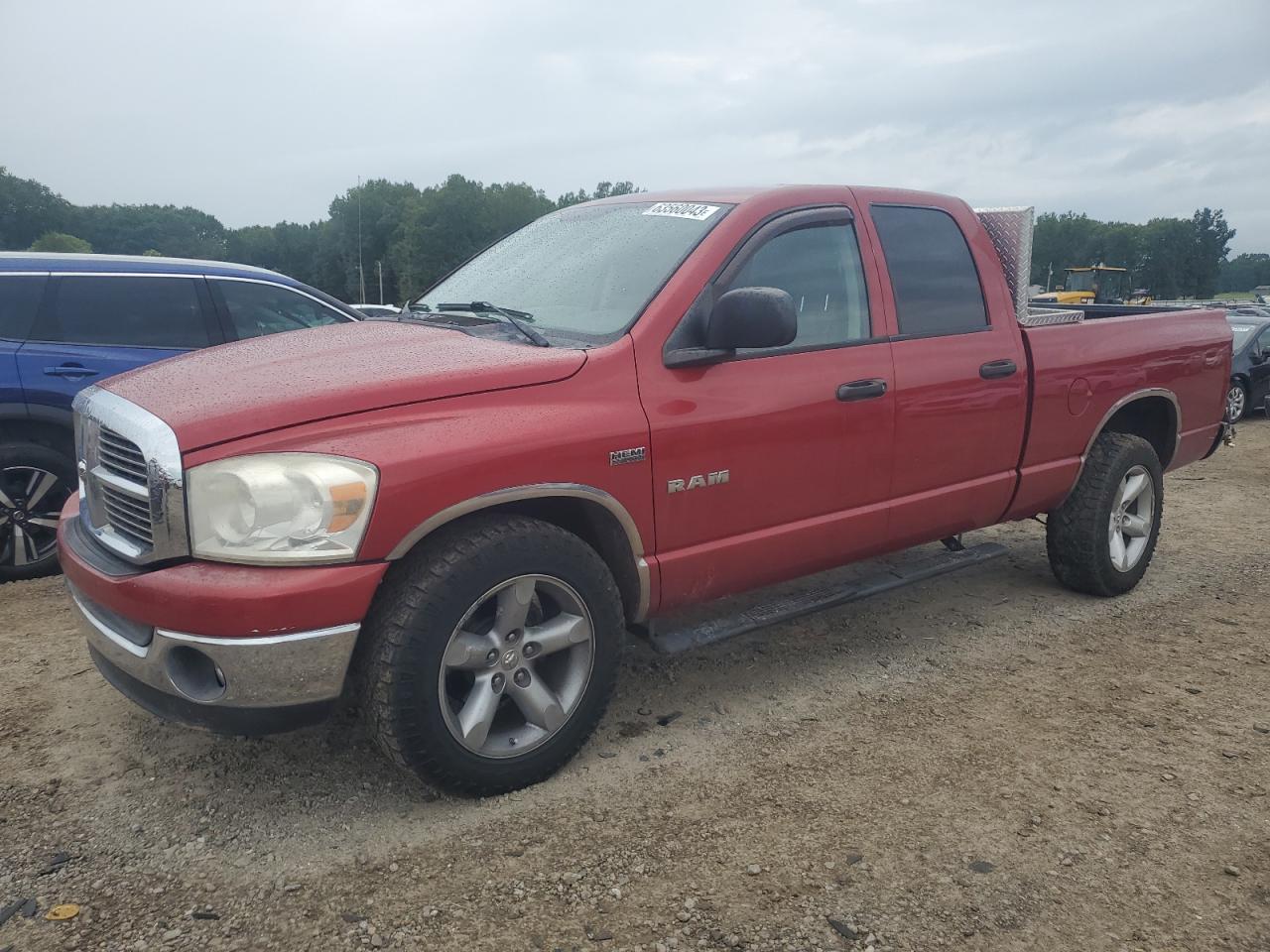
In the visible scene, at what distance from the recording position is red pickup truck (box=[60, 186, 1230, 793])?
7.93 feet

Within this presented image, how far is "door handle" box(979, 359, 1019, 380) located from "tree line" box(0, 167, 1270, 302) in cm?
115

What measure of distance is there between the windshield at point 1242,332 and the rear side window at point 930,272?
11008 mm

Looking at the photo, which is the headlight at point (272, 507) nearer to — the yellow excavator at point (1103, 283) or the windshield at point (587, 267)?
the windshield at point (587, 267)

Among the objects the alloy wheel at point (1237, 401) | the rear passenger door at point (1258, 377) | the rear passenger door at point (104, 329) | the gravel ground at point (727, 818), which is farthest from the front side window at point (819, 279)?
the rear passenger door at point (1258, 377)

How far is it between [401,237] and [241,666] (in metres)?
71.7

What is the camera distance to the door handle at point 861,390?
343 cm

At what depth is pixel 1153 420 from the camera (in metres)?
5.03

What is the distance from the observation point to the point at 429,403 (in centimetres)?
261

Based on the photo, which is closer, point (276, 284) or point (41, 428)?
point (41, 428)

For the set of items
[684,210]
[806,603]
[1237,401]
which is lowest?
[1237,401]

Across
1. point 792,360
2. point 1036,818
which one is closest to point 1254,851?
point 1036,818

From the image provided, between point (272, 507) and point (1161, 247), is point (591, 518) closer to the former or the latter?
point (272, 507)

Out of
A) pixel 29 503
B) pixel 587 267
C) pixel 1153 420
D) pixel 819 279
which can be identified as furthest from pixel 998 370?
pixel 29 503

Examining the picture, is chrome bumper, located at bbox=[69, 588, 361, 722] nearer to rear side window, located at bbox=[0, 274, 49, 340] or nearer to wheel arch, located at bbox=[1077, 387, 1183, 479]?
rear side window, located at bbox=[0, 274, 49, 340]
